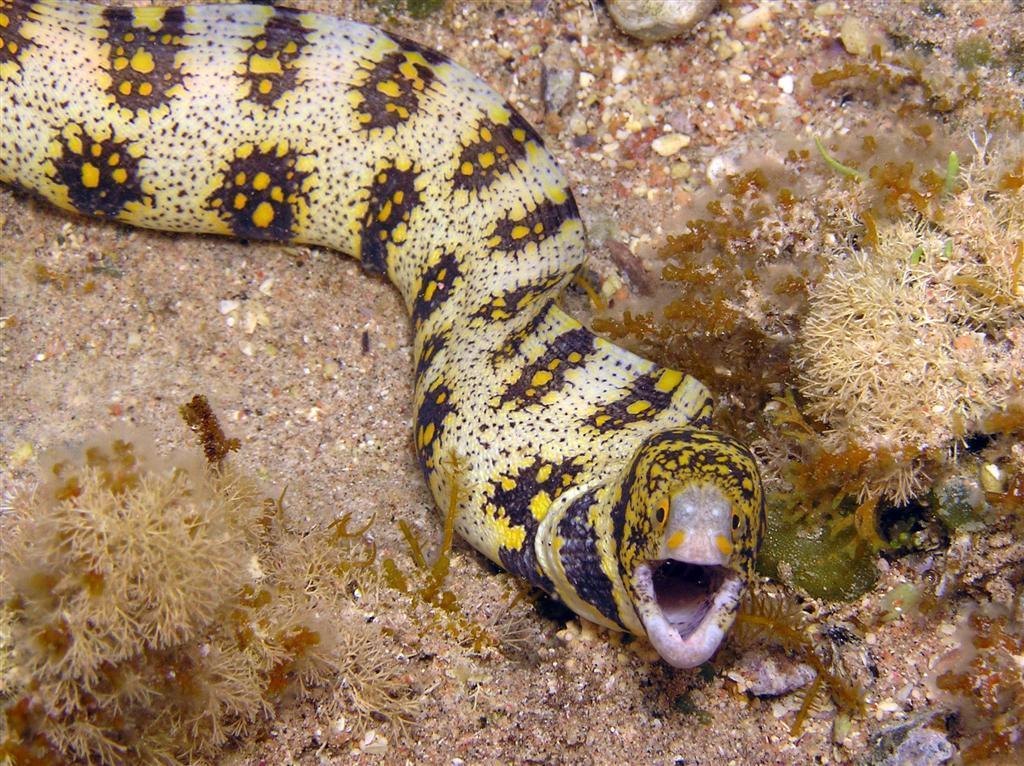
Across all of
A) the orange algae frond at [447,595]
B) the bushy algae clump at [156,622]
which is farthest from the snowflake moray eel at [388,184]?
the bushy algae clump at [156,622]

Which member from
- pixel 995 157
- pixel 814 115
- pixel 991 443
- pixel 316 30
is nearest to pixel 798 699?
pixel 991 443

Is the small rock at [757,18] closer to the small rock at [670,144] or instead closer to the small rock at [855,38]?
the small rock at [855,38]

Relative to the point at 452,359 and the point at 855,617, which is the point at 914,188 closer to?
the point at 855,617

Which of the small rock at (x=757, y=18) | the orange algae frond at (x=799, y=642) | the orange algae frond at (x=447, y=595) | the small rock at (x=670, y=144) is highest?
Result: the small rock at (x=757, y=18)

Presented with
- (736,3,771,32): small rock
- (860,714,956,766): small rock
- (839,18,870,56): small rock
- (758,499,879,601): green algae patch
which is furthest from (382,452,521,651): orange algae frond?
(839,18,870,56): small rock

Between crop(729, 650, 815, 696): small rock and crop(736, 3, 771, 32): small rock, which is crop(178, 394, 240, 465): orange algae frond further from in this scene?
crop(736, 3, 771, 32): small rock
